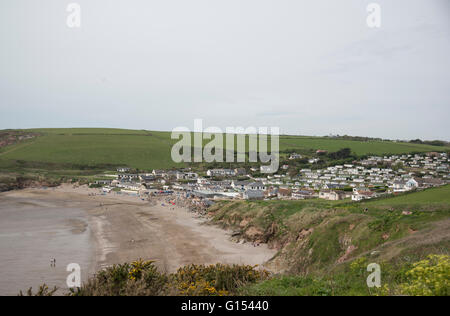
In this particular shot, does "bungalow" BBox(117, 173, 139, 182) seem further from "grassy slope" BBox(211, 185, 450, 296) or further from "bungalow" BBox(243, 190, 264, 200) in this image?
"grassy slope" BBox(211, 185, 450, 296)

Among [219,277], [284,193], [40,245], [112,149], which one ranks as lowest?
[40,245]

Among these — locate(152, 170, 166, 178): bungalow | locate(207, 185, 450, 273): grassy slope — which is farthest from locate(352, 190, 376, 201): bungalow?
locate(152, 170, 166, 178): bungalow

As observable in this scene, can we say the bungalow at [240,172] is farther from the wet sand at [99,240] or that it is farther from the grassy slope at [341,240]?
the grassy slope at [341,240]

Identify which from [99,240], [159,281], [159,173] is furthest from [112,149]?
[159,281]

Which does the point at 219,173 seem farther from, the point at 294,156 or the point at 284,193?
the point at 284,193

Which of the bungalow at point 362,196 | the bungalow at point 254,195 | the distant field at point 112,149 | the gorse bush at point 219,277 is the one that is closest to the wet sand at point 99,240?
the gorse bush at point 219,277
